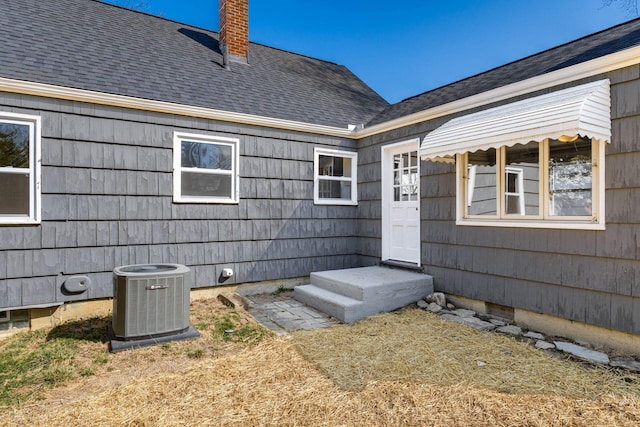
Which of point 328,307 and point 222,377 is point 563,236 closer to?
point 328,307

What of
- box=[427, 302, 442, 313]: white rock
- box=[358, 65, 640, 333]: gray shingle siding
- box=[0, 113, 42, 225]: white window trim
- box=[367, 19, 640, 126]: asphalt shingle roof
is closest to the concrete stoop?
box=[427, 302, 442, 313]: white rock

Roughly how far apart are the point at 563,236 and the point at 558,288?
0.60 meters

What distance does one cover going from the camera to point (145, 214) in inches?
209

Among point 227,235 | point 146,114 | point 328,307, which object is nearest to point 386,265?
point 328,307

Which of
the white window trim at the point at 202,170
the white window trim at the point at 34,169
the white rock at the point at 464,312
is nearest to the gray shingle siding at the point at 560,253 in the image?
the white rock at the point at 464,312

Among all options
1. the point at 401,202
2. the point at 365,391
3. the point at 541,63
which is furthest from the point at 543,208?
the point at 365,391

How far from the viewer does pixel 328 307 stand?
5219 millimetres

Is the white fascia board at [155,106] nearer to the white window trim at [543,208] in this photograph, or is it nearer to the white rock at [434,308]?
the white window trim at [543,208]

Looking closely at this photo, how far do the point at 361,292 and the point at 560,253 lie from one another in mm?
2407

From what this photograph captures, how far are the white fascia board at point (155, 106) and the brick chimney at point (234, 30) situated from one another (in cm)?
207

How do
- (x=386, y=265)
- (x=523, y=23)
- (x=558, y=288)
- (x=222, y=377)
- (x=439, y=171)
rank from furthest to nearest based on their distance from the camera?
(x=523, y=23)
(x=386, y=265)
(x=439, y=171)
(x=558, y=288)
(x=222, y=377)

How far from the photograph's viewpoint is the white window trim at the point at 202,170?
553 cm

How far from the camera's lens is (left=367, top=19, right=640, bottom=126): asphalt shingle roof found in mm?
4375

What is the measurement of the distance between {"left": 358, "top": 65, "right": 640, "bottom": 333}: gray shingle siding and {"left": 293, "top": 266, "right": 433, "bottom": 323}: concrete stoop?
0.41 metres
